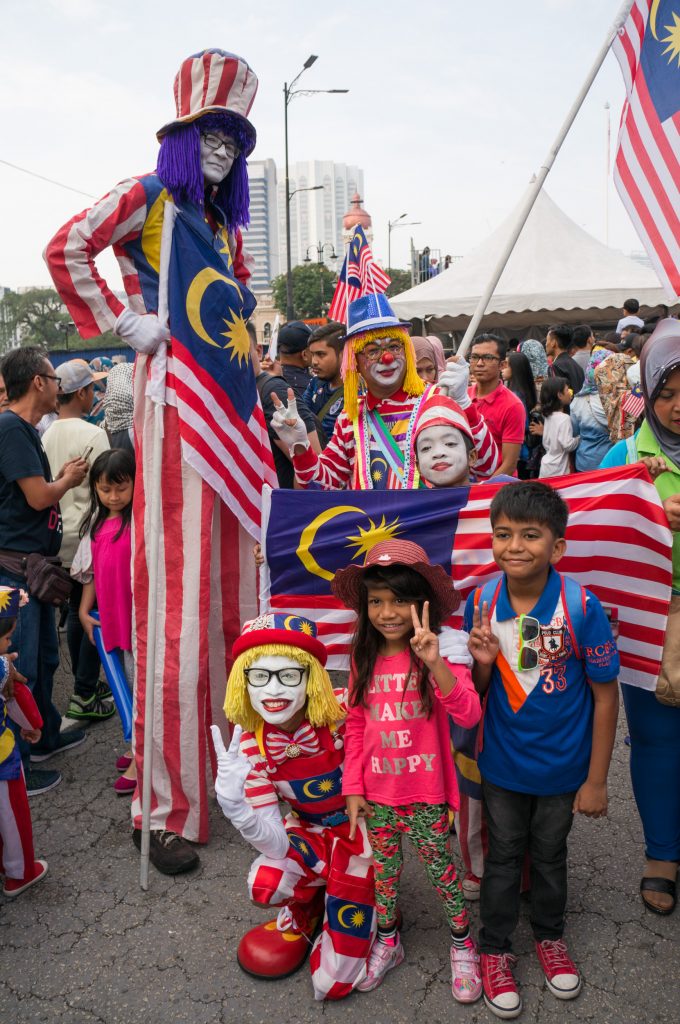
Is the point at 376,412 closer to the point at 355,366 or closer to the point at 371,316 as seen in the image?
the point at 355,366

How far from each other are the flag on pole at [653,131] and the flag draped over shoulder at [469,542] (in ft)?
2.81

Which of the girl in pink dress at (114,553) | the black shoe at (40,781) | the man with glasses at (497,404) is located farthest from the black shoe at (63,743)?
the man with glasses at (497,404)

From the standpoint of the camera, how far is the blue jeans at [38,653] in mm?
3660

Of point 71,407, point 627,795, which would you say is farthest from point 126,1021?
point 71,407

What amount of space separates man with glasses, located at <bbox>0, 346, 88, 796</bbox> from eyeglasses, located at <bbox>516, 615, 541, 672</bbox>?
7.53 ft

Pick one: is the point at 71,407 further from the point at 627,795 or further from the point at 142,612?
the point at 627,795

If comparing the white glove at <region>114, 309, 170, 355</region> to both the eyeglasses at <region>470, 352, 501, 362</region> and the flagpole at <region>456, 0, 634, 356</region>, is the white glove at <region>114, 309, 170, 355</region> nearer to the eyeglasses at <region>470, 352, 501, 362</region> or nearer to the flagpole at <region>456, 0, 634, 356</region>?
the flagpole at <region>456, 0, 634, 356</region>

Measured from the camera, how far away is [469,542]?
2816 mm

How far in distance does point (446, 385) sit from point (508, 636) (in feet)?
4.30

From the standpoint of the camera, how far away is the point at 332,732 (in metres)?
2.52

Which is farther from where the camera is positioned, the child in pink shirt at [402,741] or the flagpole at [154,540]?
the flagpole at [154,540]

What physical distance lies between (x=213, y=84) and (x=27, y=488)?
193cm

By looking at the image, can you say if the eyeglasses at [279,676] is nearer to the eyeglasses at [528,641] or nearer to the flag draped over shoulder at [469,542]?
the flag draped over shoulder at [469,542]

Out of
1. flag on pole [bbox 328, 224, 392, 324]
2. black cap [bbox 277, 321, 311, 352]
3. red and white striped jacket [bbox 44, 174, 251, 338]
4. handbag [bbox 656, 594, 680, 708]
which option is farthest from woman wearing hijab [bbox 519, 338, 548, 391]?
handbag [bbox 656, 594, 680, 708]
